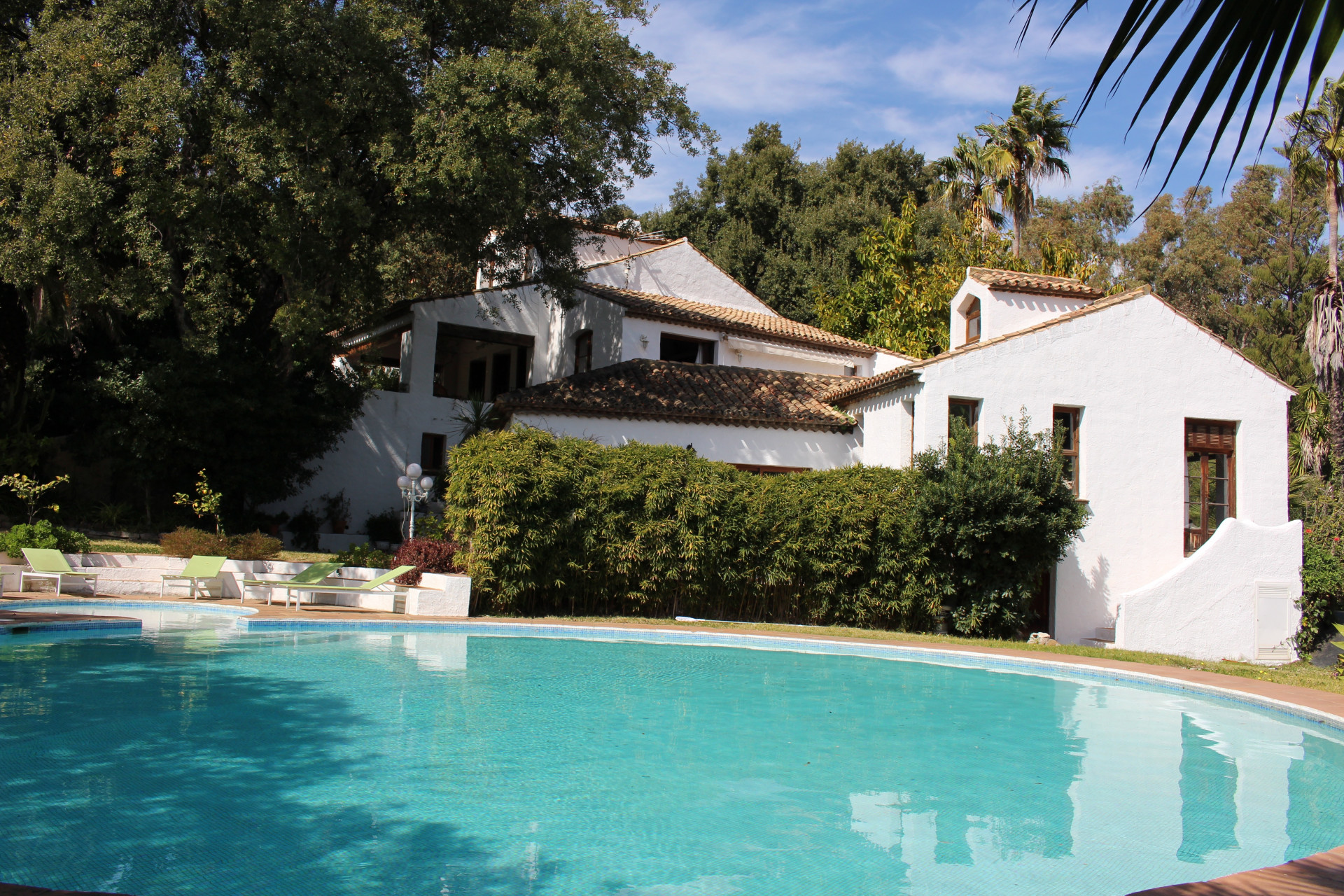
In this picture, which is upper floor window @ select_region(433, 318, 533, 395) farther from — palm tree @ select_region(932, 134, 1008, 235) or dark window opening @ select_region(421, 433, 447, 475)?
palm tree @ select_region(932, 134, 1008, 235)

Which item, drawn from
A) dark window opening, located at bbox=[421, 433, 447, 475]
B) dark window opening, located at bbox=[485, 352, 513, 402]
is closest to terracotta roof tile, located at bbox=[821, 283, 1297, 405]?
dark window opening, located at bbox=[421, 433, 447, 475]

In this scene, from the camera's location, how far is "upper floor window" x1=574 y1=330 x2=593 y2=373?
29312mm

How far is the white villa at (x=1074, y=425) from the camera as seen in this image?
1789cm

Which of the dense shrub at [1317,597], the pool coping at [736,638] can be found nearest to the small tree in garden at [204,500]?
the pool coping at [736,638]

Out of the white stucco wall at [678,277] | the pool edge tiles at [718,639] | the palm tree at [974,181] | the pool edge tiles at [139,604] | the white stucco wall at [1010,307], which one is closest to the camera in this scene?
the pool edge tiles at [718,639]

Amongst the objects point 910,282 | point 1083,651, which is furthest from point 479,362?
point 1083,651

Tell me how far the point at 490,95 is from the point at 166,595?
37.5ft

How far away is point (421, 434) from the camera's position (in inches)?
1075

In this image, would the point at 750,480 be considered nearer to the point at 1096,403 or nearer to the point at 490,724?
the point at 1096,403

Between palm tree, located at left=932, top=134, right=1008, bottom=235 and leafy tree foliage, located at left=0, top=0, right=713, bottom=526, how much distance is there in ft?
53.6

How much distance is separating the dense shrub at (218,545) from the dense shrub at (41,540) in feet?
4.86

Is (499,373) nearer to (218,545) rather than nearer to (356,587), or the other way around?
(218,545)

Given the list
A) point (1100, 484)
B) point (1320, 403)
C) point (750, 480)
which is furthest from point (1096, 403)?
point (1320, 403)

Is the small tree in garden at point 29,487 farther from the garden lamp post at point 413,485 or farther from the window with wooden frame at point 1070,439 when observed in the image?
the window with wooden frame at point 1070,439
